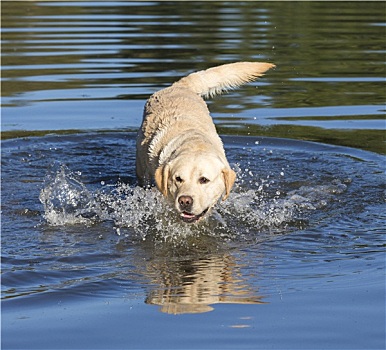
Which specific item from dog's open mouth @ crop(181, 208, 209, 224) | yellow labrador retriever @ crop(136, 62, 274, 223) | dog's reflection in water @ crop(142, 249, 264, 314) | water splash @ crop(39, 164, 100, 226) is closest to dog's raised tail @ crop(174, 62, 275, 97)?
yellow labrador retriever @ crop(136, 62, 274, 223)

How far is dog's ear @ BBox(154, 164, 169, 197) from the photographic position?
589 cm

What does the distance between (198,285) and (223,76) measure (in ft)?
10.0

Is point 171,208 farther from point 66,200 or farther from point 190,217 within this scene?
point 66,200

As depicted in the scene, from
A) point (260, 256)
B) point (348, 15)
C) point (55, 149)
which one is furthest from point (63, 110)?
point (348, 15)

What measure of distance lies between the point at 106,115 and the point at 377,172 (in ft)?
12.4

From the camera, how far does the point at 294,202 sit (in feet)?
22.6

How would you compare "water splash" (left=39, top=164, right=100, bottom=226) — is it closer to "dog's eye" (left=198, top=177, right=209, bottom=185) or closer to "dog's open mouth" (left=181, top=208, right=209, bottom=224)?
"dog's open mouth" (left=181, top=208, right=209, bottom=224)

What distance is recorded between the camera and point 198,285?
5.09 m

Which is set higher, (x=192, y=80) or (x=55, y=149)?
(x=192, y=80)

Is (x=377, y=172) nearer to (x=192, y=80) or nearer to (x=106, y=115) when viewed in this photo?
(x=192, y=80)

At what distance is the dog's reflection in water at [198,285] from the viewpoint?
4.79 meters

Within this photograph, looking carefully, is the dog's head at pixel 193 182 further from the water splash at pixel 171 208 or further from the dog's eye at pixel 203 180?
the water splash at pixel 171 208

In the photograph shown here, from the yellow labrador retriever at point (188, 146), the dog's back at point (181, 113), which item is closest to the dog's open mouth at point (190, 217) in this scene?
the yellow labrador retriever at point (188, 146)

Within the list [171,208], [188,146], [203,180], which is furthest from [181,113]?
→ [203,180]
